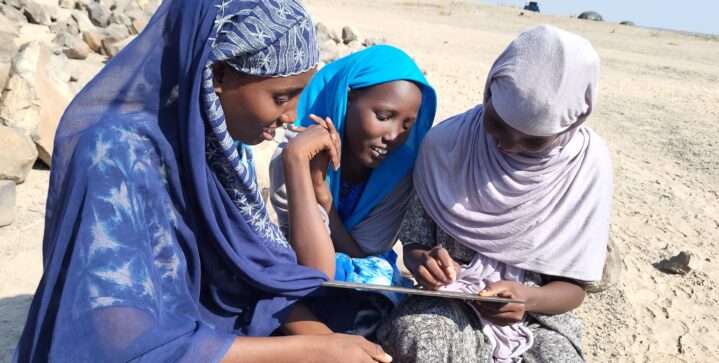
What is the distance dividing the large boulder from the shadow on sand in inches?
61.4

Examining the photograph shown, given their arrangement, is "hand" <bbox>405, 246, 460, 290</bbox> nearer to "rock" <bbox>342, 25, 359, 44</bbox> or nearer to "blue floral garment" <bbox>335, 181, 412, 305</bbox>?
"blue floral garment" <bbox>335, 181, 412, 305</bbox>

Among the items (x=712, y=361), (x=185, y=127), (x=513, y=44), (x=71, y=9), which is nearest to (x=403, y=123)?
(x=513, y=44)

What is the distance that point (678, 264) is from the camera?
171 inches

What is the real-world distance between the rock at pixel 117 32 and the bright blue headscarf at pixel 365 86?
5294 millimetres

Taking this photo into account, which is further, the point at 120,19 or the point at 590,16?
the point at 590,16

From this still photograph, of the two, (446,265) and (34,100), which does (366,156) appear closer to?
(446,265)

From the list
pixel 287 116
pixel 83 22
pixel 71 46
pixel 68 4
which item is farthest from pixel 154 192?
pixel 68 4

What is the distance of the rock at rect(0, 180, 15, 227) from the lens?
3.83m

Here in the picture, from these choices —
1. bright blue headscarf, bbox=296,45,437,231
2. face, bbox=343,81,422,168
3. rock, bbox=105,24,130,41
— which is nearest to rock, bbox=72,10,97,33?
rock, bbox=105,24,130,41

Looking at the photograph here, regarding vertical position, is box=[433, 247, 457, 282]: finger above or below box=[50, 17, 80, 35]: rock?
below

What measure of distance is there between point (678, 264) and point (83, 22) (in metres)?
7.29

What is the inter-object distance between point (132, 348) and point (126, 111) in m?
0.64

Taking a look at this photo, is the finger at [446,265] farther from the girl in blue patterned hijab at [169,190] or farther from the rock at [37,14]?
the rock at [37,14]

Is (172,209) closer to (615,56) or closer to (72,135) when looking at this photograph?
(72,135)
